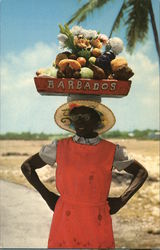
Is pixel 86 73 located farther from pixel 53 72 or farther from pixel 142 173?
pixel 142 173

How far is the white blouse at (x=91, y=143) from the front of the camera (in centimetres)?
249

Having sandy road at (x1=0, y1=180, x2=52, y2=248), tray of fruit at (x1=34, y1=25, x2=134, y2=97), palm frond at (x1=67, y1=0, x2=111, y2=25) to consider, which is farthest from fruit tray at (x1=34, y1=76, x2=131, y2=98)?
palm frond at (x1=67, y1=0, x2=111, y2=25)

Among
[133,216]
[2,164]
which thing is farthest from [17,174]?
[133,216]

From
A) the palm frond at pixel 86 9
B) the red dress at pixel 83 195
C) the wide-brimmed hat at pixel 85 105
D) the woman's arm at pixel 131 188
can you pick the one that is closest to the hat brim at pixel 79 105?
Answer: the wide-brimmed hat at pixel 85 105

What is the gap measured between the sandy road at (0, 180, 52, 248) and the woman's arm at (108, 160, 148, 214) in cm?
270

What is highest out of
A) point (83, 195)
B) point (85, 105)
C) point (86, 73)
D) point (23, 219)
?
point (86, 73)

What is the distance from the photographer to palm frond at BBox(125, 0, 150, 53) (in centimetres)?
972

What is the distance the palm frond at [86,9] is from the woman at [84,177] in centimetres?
749

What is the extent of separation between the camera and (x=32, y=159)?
2.56 meters

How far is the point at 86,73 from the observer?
2.39 meters

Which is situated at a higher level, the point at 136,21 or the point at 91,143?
the point at 136,21

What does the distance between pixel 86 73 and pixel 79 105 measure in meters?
0.19

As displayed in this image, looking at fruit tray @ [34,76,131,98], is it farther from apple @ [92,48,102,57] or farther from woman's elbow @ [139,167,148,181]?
woman's elbow @ [139,167,148,181]

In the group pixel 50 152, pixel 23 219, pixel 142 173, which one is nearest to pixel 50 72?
pixel 50 152
